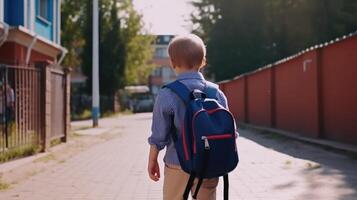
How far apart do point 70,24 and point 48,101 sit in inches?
1286

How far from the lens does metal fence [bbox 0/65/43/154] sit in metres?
11.7

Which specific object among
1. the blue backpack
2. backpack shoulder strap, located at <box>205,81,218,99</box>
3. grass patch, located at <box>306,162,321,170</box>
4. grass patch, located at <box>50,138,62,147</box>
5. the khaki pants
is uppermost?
backpack shoulder strap, located at <box>205,81,218,99</box>

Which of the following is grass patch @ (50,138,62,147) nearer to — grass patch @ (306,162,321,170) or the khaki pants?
grass patch @ (306,162,321,170)

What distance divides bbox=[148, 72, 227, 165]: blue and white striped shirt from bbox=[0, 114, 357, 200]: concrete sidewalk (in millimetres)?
4122

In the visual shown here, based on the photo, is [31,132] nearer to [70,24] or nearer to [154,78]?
[70,24]

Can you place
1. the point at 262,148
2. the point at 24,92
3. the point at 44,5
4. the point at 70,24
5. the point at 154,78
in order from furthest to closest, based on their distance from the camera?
the point at 154,78
the point at 70,24
the point at 44,5
the point at 262,148
the point at 24,92

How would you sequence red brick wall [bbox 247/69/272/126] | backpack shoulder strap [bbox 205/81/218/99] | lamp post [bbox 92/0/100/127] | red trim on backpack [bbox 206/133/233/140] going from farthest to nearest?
lamp post [bbox 92/0/100/127] < red brick wall [bbox 247/69/272/126] < backpack shoulder strap [bbox 205/81/218/99] < red trim on backpack [bbox 206/133/233/140]

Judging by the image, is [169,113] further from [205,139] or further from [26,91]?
[26,91]

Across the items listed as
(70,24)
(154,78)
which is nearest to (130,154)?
(70,24)

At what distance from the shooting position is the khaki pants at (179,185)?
12.6 feet

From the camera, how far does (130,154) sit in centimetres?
1388

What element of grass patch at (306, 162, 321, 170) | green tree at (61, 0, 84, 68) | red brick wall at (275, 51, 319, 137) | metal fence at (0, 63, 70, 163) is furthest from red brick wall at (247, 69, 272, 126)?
green tree at (61, 0, 84, 68)

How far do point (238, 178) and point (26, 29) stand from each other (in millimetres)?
10993

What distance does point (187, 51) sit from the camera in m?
3.85
